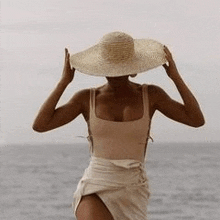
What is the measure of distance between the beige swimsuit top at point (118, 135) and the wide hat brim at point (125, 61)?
12cm

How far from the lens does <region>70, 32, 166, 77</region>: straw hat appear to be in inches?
144

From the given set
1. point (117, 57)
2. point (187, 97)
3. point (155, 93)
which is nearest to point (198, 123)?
point (187, 97)

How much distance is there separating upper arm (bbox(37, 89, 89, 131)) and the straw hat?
0.12 meters

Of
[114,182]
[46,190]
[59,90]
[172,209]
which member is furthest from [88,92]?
[46,190]

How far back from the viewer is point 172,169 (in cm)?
2486

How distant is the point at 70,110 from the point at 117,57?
0.34 metres

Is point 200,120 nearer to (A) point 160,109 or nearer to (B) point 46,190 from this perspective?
(A) point 160,109

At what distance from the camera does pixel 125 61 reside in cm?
371

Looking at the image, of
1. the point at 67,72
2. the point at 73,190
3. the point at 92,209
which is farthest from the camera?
the point at 73,190

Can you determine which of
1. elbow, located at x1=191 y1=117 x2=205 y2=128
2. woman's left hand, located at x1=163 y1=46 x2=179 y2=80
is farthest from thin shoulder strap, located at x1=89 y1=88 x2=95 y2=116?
elbow, located at x1=191 y1=117 x2=205 y2=128

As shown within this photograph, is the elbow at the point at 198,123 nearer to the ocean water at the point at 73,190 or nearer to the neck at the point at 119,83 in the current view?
the neck at the point at 119,83

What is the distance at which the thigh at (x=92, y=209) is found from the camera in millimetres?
3535

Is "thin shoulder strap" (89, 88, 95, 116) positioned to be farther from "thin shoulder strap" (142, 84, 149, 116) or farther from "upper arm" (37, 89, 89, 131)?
"thin shoulder strap" (142, 84, 149, 116)

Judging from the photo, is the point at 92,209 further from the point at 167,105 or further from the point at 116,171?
the point at 167,105
